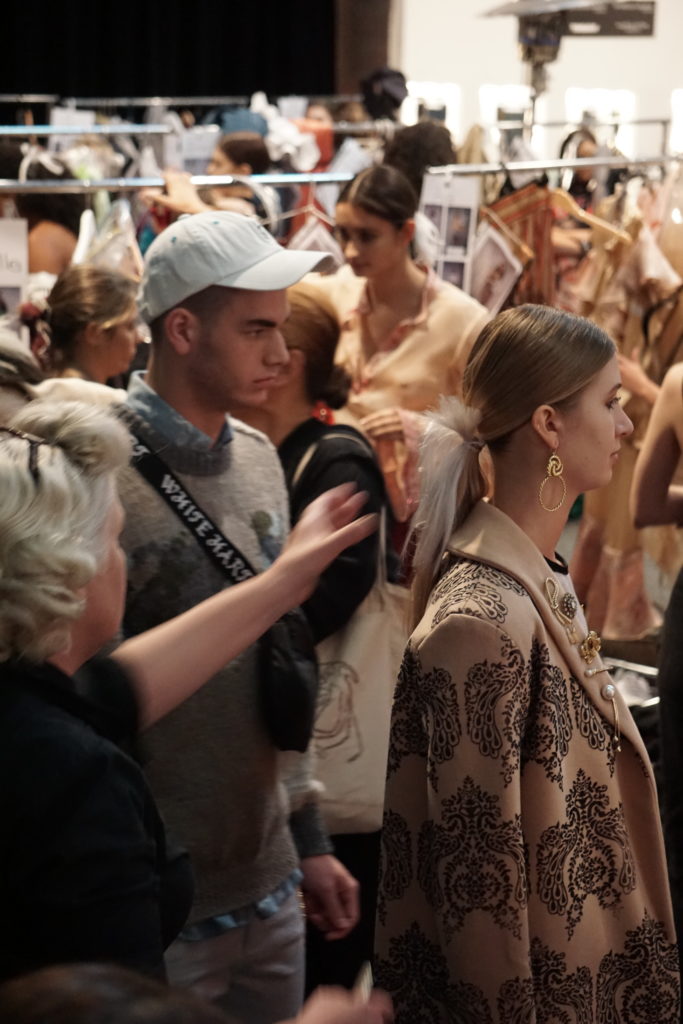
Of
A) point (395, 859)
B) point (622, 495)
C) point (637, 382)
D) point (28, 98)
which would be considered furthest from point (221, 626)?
point (28, 98)

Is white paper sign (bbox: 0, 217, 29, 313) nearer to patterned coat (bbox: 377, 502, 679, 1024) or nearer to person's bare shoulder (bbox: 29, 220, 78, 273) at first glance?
person's bare shoulder (bbox: 29, 220, 78, 273)

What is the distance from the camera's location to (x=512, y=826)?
1.43 metres

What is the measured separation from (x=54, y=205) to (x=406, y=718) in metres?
3.17

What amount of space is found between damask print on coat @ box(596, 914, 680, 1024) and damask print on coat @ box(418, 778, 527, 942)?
19 cm

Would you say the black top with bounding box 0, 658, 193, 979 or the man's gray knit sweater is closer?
the black top with bounding box 0, 658, 193, 979

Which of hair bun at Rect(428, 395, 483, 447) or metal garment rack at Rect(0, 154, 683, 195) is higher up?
metal garment rack at Rect(0, 154, 683, 195)

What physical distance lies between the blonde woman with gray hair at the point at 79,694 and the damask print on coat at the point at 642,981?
586 mm

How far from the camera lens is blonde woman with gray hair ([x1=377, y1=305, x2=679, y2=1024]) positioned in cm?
144

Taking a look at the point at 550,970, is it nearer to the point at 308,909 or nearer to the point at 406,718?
the point at 406,718

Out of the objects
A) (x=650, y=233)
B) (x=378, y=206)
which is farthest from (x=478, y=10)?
(x=378, y=206)

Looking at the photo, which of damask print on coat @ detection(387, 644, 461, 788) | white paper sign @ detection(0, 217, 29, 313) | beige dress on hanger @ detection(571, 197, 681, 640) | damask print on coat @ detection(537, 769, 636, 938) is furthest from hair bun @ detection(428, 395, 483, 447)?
beige dress on hanger @ detection(571, 197, 681, 640)

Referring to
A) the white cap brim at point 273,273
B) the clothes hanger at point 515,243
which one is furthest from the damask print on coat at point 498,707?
the clothes hanger at point 515,243

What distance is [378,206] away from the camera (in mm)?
3301

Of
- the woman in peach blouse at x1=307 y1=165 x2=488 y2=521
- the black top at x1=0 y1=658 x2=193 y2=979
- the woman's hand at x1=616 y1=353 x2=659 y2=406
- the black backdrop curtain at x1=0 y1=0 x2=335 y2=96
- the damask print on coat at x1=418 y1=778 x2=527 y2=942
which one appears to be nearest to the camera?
the black top at x1=0 y1=658 x2=193 y2=979
